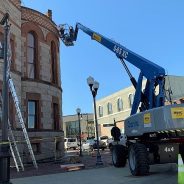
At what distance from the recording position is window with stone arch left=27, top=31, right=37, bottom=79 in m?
26.7

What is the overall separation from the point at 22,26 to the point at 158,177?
16.3 m

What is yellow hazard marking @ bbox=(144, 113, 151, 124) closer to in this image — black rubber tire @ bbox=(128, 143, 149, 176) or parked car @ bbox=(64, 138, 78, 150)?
black rubber tire @ bbox=(128, 143, 149, 176)

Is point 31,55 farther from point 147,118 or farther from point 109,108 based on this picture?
point 109,108

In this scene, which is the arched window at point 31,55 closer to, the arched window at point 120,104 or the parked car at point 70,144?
the parked car at point 70,144

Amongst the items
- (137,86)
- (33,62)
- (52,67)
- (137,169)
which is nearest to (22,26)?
(33,62)

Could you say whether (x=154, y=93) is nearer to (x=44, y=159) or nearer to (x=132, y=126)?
(x=132, y=126)

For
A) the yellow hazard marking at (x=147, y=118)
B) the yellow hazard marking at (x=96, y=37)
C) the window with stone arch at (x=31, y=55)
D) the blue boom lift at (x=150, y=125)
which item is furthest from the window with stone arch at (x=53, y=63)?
the yellow hazard marking at (x=147, y=118)

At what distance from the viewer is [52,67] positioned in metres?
29.6

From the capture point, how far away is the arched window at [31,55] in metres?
26.7

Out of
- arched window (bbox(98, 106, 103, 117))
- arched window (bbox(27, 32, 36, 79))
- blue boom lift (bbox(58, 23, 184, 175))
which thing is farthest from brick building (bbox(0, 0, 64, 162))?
arched window (bbox(98, 106, 103, 117))

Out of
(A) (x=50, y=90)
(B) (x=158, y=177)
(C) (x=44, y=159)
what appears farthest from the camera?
(A) (x=50, y=90)

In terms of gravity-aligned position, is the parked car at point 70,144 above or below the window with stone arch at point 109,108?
below

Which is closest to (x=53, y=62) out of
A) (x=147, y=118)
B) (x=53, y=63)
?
(x=53, y=63)

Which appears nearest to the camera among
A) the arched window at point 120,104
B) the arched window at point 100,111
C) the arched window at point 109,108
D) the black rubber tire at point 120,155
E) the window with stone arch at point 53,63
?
the black rubber tire at point 120,155
